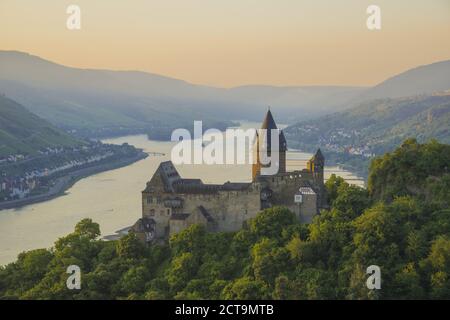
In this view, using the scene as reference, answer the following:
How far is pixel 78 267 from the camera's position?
19719 millimetres

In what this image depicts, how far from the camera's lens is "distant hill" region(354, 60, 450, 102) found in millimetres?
130375

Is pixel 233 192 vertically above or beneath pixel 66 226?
above

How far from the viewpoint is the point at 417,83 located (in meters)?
141

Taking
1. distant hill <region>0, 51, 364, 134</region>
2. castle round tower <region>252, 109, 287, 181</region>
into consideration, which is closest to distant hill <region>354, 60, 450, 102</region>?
distant hill <region>0, 51, 364, 134</region>

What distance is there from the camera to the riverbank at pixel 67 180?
41.3 metres

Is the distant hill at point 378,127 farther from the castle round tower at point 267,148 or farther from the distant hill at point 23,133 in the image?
the castle round tower at point 267,148

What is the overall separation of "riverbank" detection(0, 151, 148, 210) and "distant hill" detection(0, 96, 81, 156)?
22.6 feet

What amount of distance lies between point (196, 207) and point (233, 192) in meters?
1.13

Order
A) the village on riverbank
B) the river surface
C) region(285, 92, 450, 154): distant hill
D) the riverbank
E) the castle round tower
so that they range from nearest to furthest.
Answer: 1. the castle round tower
2. the river surface
3. the riverbank
4. the village on riverbank
5. region(285, 92, 450, 154): distant hill

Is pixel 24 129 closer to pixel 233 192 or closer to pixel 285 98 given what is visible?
pixel 233 192

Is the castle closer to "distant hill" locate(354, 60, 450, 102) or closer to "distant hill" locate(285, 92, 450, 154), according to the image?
"distant hill" locate(285, 92, 450, 154)

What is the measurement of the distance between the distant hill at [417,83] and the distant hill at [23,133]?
3002 inches
